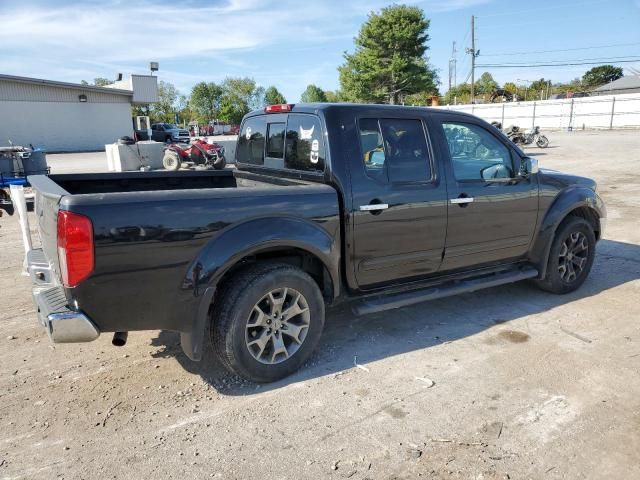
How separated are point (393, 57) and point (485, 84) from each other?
5072cm

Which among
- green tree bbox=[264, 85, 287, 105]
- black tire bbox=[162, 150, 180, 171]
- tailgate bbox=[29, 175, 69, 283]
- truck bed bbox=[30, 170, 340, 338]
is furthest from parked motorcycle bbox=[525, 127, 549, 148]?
green tree bbox=[264, 85, 287, 105]

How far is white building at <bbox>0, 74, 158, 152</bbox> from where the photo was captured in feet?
99.5

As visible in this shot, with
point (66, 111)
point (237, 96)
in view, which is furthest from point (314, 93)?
point (66, 111)

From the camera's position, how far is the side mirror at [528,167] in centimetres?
460

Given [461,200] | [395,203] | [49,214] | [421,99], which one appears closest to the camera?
[49,214]

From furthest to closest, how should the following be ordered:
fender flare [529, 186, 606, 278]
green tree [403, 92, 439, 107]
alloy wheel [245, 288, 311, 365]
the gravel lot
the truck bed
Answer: green tree [403, 92, 439, 107] < fender flare [529, 186, 606, 278] < alloy wheel [245, 288, 311, 365] < the truck bed < the gravel lot

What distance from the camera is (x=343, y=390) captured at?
3369 millimetres

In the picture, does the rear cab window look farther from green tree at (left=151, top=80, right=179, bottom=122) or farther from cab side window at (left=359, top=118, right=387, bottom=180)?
A: green tree at (left=151, top=80, right=179, bottom=122)

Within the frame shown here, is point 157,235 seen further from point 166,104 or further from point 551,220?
point 166,104

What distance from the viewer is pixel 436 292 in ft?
13.9

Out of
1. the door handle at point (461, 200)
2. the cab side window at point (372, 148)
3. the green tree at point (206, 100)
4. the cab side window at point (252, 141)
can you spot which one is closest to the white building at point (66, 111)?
the cab side window at point (252, 141)

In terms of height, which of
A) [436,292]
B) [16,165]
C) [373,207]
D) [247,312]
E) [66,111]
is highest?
[66,111]

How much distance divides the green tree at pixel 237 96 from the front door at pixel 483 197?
72.1m

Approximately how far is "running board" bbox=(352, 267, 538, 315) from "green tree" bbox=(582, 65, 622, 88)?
100 meters
